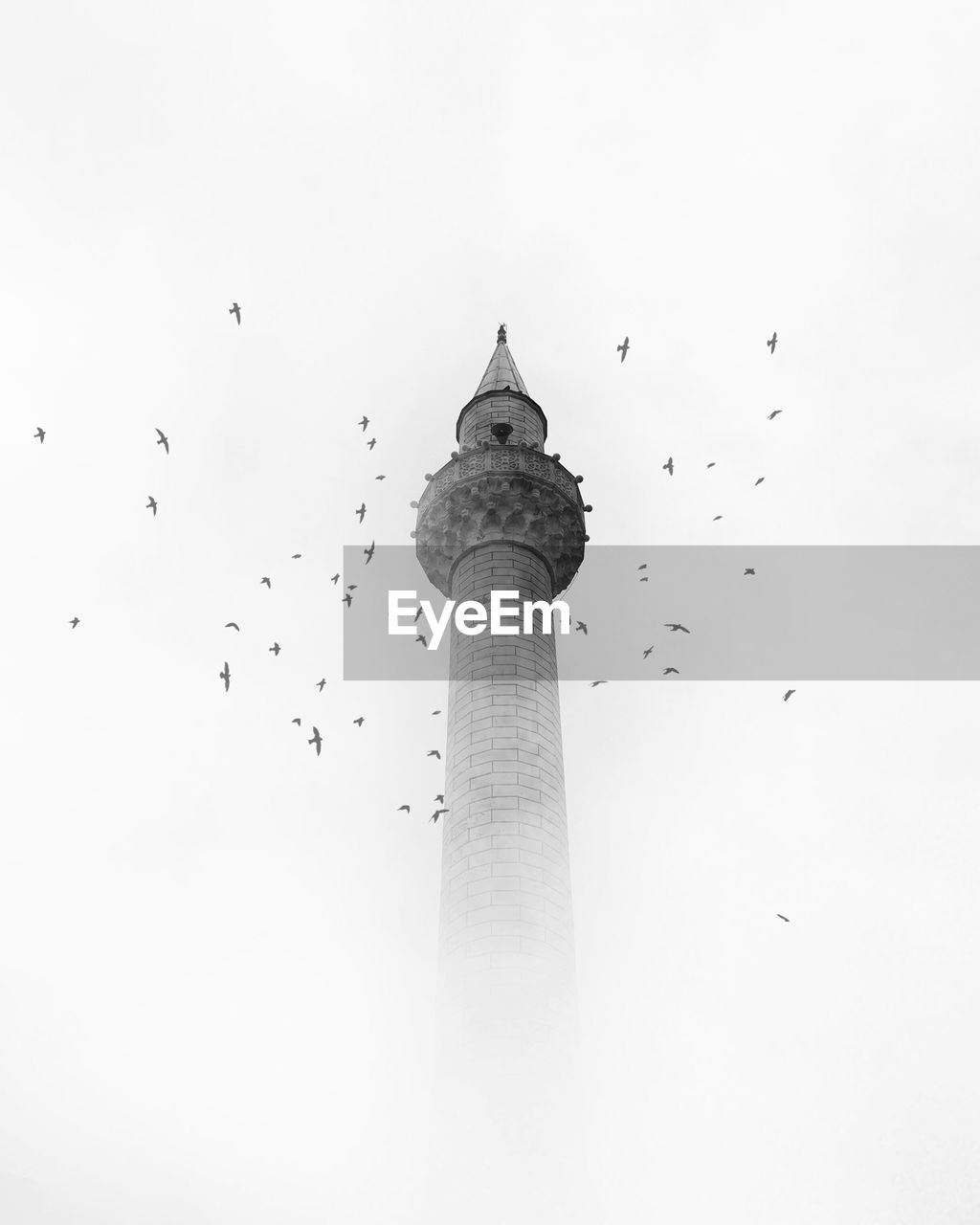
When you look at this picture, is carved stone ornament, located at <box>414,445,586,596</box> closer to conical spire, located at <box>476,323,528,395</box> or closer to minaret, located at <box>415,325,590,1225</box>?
minaret, located at <box>415,325,590,1225</box>

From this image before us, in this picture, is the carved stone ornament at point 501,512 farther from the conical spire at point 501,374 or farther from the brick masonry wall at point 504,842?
the conical spire at point 501,374

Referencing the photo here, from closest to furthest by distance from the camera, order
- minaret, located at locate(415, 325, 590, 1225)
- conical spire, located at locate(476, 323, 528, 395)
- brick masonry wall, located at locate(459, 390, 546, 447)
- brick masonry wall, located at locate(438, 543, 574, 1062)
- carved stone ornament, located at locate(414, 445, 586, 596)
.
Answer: minaret, located at locate(415, 325, 590, 1225), brick masonry wall, located at locate(438, 543, 574, 1062), carved stone ornament, located at locate(414, 445, 586, 596), brick masonry wall, located at locate(459, 390, 546, 447), conical spire, located at locate(476, 323, 528, 395)

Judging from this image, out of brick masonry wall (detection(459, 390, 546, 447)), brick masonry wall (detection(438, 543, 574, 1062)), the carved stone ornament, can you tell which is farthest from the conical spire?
brick masonry wall (detection(438, 543, 574, 1062))

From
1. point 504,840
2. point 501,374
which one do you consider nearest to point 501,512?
point 501,374

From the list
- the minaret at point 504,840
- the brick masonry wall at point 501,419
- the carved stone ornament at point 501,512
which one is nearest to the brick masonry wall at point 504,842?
the minaret at point 504,840

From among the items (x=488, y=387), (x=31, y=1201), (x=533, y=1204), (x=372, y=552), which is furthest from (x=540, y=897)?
(x=31, y=1201)

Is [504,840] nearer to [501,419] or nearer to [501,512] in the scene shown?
[501,512]

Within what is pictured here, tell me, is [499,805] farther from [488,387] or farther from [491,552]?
[488,387]
